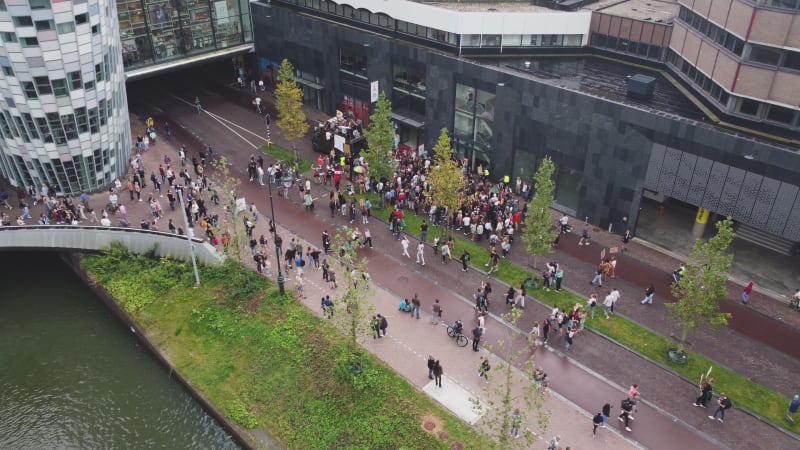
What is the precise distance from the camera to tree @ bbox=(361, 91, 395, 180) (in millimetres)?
41719

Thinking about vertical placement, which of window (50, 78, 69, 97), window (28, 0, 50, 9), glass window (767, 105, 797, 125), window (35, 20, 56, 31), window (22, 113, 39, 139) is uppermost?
window (28, 0, 50, 9)

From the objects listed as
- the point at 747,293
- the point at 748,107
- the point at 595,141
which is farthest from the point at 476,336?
the point at 748,107

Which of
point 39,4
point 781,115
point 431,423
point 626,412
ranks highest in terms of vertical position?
point 39,4

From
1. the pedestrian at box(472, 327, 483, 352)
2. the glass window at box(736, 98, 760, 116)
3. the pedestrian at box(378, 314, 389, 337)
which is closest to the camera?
the pedestrian at box(472, 327, 483, 352)

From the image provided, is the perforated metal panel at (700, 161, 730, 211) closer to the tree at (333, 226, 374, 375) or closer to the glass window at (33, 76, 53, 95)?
the tree at (333, 226, 374, 375)

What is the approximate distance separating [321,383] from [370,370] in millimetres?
2350

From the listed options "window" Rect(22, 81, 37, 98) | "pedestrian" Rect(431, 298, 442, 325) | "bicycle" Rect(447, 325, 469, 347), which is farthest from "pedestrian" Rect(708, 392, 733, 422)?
"window" Rect(22, 81, 37, 98)

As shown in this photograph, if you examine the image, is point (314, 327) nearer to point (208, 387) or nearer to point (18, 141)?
point (208, 387)

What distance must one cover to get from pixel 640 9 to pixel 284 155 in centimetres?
2905

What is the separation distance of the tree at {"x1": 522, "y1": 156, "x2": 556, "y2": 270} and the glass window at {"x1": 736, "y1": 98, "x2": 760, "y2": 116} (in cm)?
1067

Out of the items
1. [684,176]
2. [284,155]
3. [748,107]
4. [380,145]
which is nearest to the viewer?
[748,107]

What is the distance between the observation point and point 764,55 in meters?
32.3

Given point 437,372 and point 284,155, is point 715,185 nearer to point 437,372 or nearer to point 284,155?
point 437,372

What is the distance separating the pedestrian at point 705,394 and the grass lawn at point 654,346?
1.37 metres
